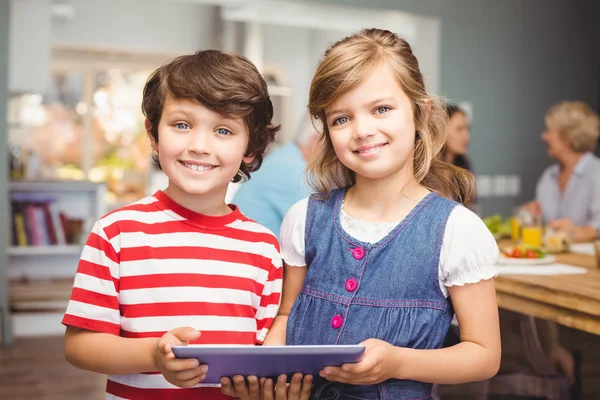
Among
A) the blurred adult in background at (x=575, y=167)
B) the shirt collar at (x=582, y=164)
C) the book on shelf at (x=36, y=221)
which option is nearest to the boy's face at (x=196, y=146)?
the blurred adult in background at (x=575, y=167)

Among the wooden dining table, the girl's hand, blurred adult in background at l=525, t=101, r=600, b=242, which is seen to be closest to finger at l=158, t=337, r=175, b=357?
the girl's hand

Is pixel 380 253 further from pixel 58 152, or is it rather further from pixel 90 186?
pixel 58 152

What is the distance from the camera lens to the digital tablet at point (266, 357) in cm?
103

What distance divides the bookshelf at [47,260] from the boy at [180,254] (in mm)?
3915

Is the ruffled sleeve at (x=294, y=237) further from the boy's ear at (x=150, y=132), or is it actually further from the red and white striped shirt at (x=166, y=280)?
the boy's ear at (x=150, y=132)

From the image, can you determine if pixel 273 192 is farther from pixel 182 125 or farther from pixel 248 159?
pixel 182 125

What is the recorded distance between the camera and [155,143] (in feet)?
4.40

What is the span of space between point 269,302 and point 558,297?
3.32ft

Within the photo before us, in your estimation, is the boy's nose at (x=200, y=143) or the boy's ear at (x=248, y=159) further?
the boy's ear at (x=248, y=159)

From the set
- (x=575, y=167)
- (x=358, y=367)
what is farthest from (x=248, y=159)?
(x=575, y=167)

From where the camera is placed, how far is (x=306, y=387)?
1.21 meters

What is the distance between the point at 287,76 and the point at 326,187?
26.5ft

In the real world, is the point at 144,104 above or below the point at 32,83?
below

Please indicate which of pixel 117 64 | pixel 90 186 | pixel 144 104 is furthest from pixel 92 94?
pixel 144 104
